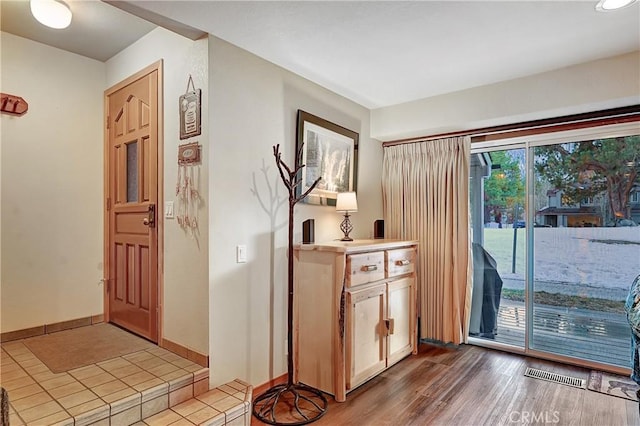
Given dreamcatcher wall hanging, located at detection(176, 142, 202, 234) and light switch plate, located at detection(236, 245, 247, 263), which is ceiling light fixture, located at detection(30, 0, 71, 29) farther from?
light switch plate, located at detection(236, 245, 247, 263)

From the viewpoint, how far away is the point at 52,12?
2217 mm

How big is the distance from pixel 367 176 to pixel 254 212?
1.65 meters

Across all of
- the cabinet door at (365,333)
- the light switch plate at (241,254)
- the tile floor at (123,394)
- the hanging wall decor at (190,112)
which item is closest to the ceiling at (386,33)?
the hanging wall decor at (190,112)

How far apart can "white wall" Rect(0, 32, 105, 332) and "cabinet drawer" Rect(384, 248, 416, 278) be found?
8.50ft

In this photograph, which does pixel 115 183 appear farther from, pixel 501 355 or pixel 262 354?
pixel 501 355

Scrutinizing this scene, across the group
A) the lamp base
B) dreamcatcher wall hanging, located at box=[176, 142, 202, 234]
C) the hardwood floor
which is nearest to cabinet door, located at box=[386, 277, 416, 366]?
the hardwood floor

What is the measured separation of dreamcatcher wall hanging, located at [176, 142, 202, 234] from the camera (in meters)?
2.32

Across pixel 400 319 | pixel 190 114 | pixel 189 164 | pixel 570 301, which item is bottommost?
Result: pixel 400 319

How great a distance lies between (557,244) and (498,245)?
49cm

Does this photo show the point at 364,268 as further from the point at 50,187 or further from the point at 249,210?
the point at 50,187

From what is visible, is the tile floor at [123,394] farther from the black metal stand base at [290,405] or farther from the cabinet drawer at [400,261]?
the cabinet drawer at [400,261]

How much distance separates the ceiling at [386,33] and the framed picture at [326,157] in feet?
1.33

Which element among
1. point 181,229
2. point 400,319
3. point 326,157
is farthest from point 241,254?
point 400,319

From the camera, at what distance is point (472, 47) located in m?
2.46
